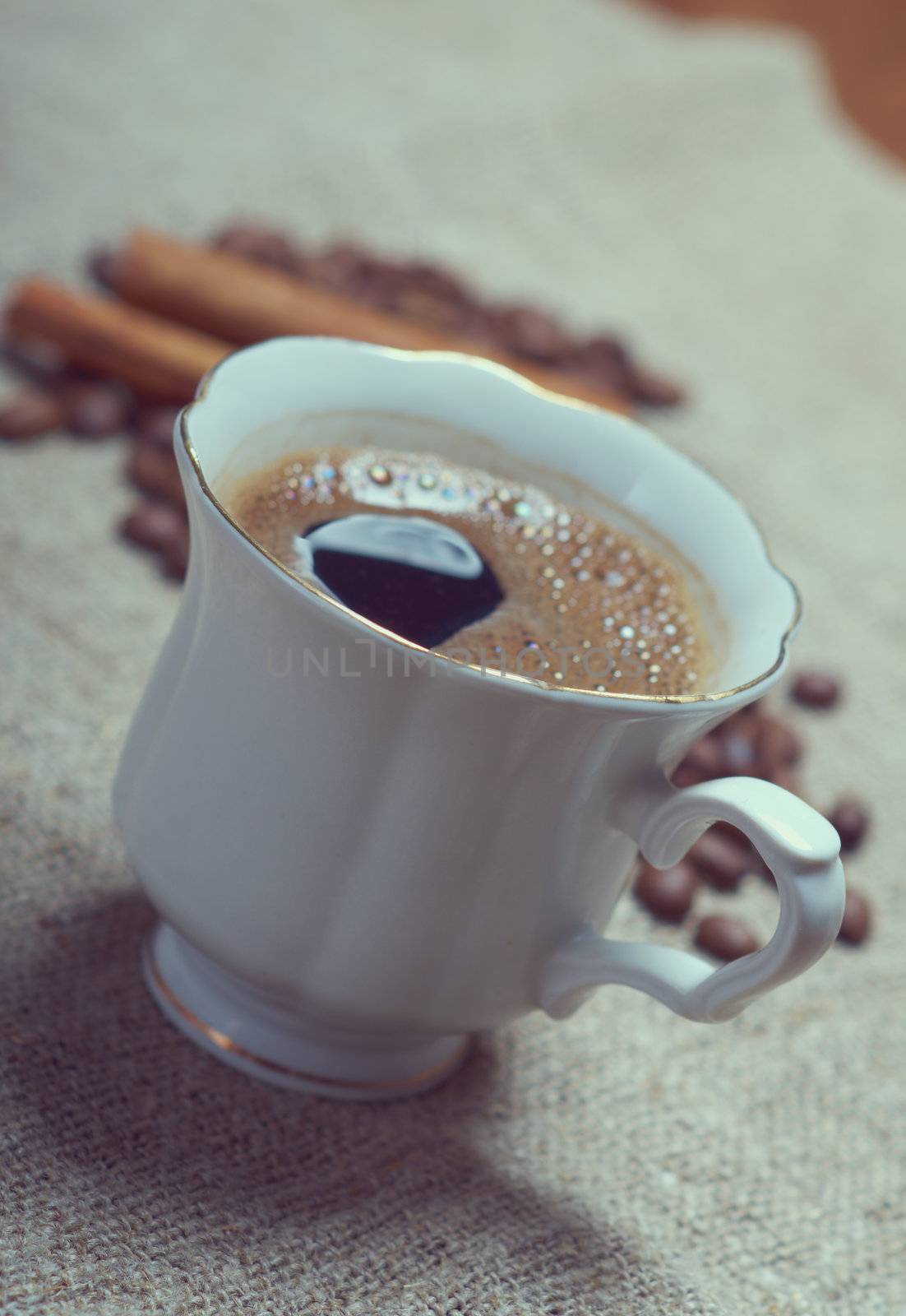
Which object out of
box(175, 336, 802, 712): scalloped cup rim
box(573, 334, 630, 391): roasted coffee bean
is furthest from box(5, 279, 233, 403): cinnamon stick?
box(175, 336, 802, 712): scalloped cup rim

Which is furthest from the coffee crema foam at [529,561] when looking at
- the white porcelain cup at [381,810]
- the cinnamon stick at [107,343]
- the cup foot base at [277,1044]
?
the cinnamon stick at [107,343]

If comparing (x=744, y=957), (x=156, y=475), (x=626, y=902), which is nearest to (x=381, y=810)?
(x=744, y=957)

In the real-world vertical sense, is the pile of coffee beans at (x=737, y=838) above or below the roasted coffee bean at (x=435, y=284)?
below

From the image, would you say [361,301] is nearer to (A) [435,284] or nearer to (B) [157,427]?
(A) [435,284]

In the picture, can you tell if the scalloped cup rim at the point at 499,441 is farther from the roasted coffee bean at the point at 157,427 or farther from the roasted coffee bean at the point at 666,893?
the roasted coffee bean at the point at 157,427

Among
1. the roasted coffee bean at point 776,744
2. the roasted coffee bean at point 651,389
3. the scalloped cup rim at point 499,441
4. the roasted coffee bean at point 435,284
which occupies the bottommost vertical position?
the roasted coffee bean at point 776,744

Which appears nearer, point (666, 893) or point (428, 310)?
point (666, 893)
